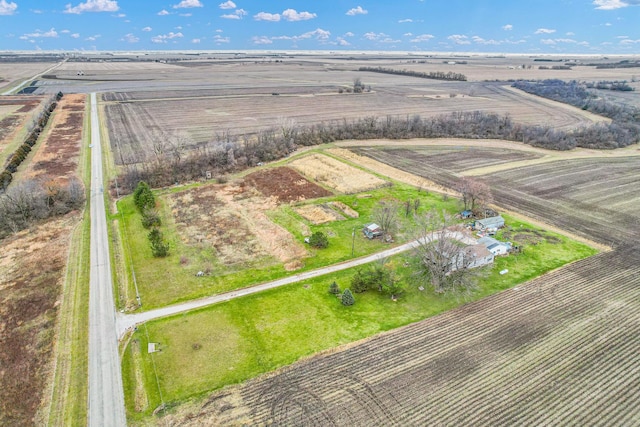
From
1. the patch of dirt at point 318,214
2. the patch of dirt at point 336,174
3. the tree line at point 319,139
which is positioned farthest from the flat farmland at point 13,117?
the patch of dirt at point 318,214

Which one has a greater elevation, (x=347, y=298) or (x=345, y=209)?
(x=345, y=209)

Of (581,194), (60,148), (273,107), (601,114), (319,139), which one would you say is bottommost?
(581,194)

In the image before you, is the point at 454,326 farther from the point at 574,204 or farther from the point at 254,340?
the point at 574,204

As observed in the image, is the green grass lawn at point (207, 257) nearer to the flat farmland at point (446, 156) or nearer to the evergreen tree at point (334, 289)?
the evergreen tree at point (334, 289)

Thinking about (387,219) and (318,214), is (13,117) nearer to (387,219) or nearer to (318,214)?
(318,214)

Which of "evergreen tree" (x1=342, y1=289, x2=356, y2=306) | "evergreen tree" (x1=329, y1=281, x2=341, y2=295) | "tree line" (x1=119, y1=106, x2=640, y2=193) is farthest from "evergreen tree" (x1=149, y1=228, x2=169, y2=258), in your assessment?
"evergreen tree" (x1=342, y1=289, x2=356, y2=306)

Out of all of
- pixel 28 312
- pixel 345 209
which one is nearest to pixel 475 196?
pixel 345 209

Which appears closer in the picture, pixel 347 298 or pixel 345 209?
pixel 347 298

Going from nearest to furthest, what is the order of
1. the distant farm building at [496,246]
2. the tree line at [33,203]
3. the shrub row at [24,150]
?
the distant farm building at [496,246] < the tree line at [33,203] < the shrub row at [24,150]
